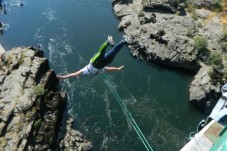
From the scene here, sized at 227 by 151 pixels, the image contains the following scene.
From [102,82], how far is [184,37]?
976cm

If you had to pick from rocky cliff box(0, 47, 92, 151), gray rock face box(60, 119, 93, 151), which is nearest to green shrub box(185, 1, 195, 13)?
rocky cliff box(0, 47, 92, 151)

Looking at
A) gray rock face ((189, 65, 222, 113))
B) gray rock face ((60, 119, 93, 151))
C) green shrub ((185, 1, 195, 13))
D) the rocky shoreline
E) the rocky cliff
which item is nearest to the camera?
the rocky cliff

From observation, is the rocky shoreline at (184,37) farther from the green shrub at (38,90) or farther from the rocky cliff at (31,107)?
the green shrub at (38,90)

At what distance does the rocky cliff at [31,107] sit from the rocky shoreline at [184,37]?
10585 millimetres

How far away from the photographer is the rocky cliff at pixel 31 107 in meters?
21.8

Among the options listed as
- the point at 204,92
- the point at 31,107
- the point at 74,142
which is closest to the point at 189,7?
the point at 204,92

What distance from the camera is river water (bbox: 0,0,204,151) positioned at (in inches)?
1059

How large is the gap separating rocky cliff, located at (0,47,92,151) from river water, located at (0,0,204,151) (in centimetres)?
215

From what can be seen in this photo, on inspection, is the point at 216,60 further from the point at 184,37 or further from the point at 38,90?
the point at 38,90

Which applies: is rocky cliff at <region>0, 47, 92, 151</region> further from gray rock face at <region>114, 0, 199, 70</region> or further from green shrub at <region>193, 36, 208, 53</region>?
green shrub at <region>193, 36, 208, 53</region>

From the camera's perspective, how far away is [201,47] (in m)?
33.7

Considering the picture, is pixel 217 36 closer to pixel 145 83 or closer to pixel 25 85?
pixel 145 83

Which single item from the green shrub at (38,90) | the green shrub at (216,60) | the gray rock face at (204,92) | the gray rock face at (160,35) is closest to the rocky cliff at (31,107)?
the green shrub at (38,90)

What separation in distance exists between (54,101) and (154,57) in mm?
11808
